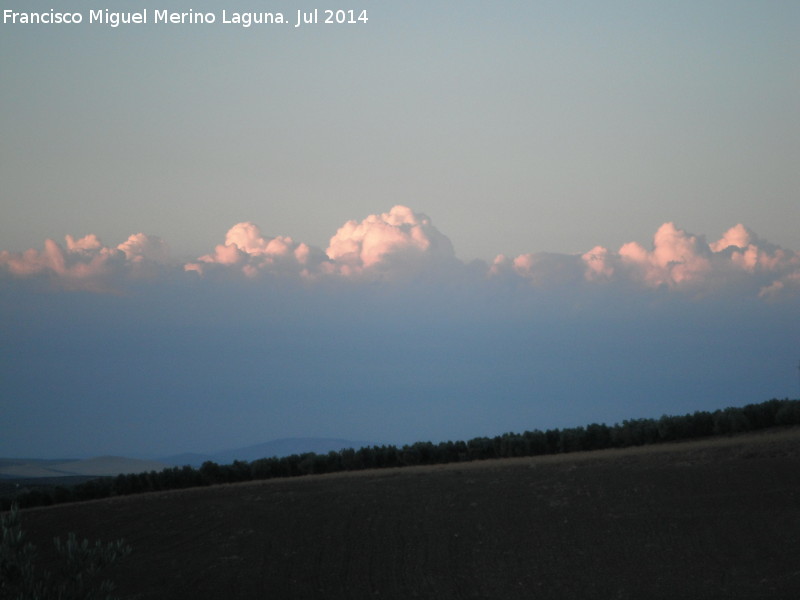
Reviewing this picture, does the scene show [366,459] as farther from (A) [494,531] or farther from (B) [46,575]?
(B) [46,575]

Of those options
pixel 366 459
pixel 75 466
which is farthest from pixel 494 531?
pixel 75 466

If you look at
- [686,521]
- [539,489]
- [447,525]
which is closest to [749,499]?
[686,521]

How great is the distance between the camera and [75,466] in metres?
101

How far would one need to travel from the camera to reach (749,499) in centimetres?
2530

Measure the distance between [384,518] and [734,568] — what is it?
11102 millimetres

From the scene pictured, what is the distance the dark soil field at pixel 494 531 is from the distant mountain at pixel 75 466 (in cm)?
6351

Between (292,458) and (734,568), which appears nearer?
(734,568)

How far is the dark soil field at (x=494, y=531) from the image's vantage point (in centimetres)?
2194

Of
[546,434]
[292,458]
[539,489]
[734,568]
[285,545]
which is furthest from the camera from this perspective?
[292,458]

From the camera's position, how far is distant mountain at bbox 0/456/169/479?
9183 cm

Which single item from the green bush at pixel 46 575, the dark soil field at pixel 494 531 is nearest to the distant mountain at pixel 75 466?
the dark soil field at pixel 494 531

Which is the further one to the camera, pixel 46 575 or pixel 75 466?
pixel 75 466

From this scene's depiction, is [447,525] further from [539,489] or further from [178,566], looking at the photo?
[178,566]

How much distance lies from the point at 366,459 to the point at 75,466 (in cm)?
7317
